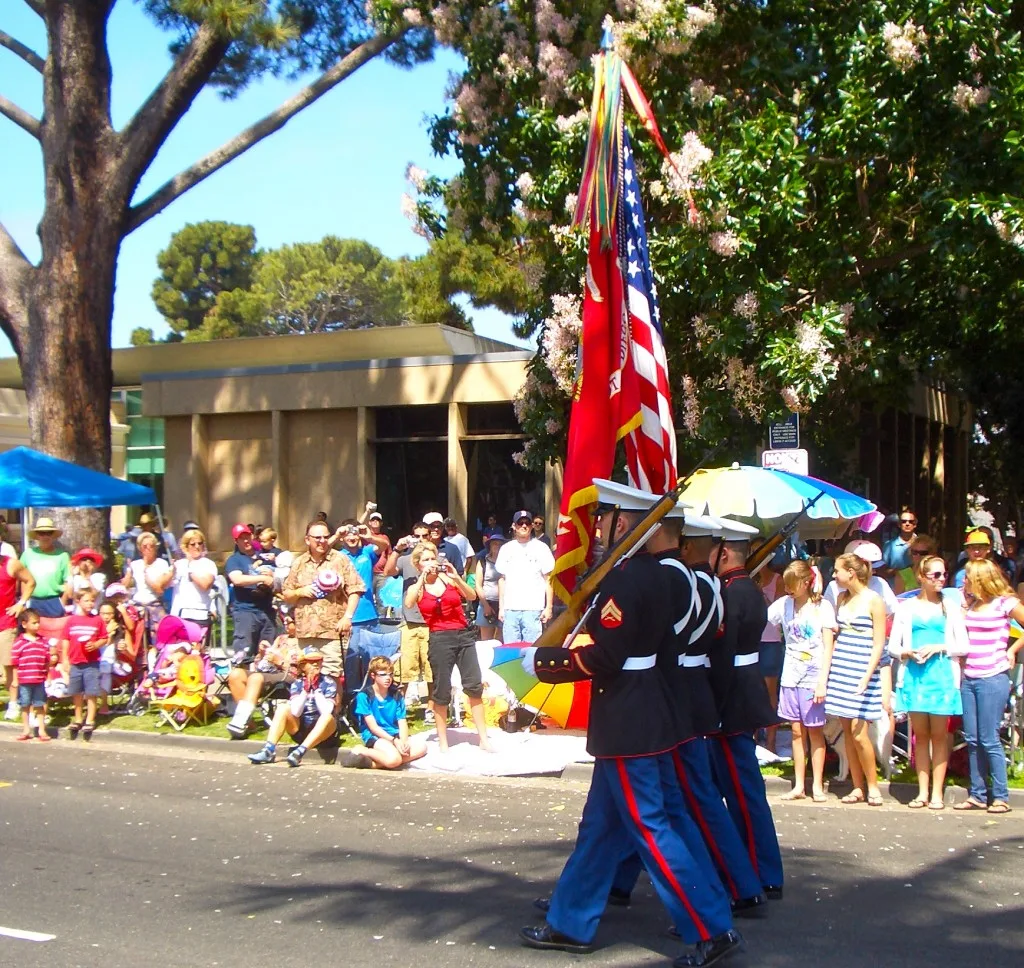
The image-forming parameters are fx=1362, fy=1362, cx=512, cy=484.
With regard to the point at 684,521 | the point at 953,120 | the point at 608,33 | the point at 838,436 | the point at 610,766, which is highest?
the point at 608,33

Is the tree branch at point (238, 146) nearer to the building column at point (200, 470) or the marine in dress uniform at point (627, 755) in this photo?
the building column at point (200, 470)

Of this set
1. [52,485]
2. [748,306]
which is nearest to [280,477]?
[52,485]

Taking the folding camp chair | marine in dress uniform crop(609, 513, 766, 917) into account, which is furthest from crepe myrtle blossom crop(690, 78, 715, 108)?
marine in dress uniform crop(609, 513, 766, 917)

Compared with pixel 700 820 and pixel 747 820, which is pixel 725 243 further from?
pixel 700 820

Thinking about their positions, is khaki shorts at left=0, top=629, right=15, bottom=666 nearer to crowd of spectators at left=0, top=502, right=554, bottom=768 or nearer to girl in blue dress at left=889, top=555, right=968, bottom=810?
crowd of spectators at left=0, top=502, right=554, bottom=768

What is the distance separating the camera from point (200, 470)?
26141mm

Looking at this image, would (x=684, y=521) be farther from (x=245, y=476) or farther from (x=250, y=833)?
(x=245, y=476)

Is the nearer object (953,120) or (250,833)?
(250,833)

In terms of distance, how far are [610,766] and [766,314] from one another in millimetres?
8112

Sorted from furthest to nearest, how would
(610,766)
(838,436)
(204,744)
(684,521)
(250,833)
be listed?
(838,436) < (204,744) < (250,833) < (684,521) < (610,766)

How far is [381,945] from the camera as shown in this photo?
20.0ft

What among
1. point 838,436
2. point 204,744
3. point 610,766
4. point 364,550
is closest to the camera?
point 610,766

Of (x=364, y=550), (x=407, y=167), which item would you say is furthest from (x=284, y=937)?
(x=407, y=167)

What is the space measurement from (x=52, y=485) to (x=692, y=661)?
35.1ft
